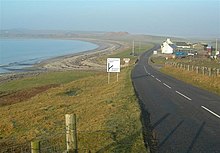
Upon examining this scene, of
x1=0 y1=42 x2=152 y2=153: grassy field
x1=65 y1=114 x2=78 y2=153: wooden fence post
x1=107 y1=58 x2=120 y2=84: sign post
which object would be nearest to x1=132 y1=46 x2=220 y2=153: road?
x1=0 y1=42 x2=152 y2=153: grassy field

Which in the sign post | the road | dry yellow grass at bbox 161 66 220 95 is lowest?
dry yellow grass at bbox 161 66 220 95

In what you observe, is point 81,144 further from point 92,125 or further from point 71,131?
point 92,125

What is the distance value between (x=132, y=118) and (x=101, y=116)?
5.28 ft

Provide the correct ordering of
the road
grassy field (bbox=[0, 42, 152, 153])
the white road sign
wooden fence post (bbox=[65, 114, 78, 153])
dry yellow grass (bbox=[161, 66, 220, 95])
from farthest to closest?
the white road sign < dry yellow grass (bbox=[161, 66, 220, 95]) < grassy field (bbox=[0, 42, 152, 153]) < the road < wooden fence post (bbox=[65, 114, 78, 153])

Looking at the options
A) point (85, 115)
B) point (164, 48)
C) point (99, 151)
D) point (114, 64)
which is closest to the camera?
point (99, 151)

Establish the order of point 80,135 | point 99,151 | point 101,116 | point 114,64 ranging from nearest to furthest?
point 99,151 → point 80,135 → point 101,116 → point 114,64

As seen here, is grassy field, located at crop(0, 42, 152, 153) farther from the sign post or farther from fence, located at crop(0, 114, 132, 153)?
the sign post

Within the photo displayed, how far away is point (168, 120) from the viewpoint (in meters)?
14.4

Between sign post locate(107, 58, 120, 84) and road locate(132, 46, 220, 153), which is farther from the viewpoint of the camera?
sign post locate(107, 58, 120, 84)

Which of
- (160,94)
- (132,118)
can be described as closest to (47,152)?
(132,118)

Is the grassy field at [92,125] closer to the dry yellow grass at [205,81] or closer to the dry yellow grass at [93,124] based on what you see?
the dry yellow grass at [93,124]

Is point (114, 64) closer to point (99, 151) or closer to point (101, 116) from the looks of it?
point (101, 116)

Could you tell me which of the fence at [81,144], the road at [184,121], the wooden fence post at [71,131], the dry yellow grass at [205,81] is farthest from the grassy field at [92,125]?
the dry yellow grass at [205,81]

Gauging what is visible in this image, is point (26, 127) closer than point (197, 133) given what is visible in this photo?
No
